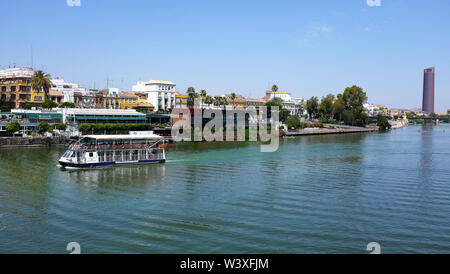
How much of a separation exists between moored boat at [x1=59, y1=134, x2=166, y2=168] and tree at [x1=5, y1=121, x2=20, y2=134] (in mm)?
27905

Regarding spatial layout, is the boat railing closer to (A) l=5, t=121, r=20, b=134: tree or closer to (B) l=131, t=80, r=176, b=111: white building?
(A) l=5, t=121, r=20, b=134: tree

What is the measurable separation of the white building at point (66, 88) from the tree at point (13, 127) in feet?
118

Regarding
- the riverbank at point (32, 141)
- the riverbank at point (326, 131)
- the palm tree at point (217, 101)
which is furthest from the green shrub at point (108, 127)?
the riverbank at point (326, 131)

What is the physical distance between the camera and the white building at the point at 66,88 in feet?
325

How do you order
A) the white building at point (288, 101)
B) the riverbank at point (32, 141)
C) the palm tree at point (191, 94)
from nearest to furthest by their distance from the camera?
the riverbank at point (32, 141), the palm tree at point (191, 94), the white building at point (288, 101)

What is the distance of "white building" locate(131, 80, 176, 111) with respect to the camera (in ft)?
356

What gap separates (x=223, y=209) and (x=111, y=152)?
813 inches

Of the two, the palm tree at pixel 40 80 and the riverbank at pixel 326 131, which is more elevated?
the palm tree at pixel 40 80

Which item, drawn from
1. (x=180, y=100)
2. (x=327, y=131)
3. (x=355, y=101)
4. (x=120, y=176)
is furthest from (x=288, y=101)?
(x=120, y=176)

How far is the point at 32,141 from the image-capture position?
201 feet

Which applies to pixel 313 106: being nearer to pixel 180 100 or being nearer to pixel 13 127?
pixel 180 100

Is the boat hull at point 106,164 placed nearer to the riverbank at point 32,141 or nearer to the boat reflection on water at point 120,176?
the boat reflection on water at point 120,176

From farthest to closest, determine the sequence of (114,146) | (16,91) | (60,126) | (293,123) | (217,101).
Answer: (293,123), (217,101), (16,91), (60,126), (114,146)
